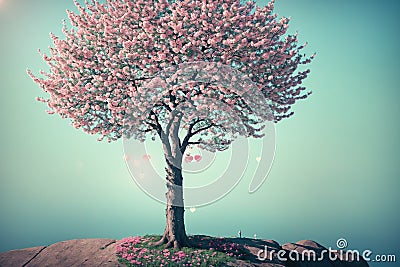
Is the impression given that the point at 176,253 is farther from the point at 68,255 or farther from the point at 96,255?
the point at 68,255

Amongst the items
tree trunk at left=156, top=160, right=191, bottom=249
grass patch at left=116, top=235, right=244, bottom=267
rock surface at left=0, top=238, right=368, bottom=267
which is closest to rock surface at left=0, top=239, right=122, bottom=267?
rock surface at left=0, top=238, right=368, bottom=267

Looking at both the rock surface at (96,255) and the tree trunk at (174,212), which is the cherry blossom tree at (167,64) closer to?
the tree trunk at (174,212)

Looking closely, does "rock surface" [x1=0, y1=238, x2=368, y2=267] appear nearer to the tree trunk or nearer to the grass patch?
the grass patch

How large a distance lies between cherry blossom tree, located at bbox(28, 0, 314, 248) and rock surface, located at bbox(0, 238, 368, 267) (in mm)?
3417

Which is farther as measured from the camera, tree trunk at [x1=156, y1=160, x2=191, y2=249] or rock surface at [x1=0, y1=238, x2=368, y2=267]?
tree trunk at [x1=156, y1=160, x2=191, y2=249]

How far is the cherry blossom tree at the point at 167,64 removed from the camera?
1590 cm

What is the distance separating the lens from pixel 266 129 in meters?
19.2

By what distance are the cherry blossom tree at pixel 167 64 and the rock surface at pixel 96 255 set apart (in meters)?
3.42

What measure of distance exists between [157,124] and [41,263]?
9.77 metres

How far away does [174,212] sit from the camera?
60.5ft

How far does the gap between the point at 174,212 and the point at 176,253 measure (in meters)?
2.19

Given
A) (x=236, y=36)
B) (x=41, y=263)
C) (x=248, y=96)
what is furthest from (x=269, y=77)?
(x=41, y=263)

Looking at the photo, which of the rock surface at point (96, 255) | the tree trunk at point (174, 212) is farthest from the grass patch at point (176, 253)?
the tree trunk at point (174, 212)

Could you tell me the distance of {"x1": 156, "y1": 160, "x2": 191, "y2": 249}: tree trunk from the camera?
1823cm
